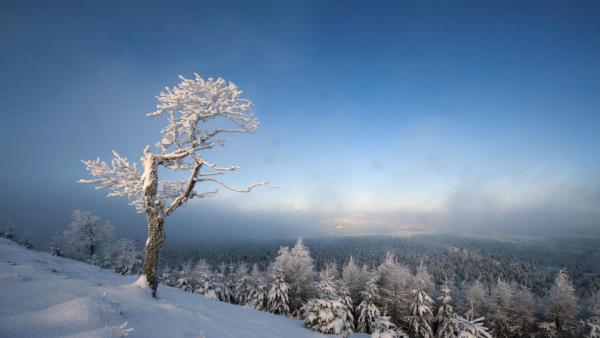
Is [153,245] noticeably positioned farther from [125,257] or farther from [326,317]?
[125,257]

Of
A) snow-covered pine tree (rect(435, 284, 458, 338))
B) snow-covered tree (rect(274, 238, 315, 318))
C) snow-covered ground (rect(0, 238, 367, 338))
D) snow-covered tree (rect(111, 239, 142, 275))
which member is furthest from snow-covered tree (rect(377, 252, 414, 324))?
snow-covered tree (rect(111, 239, 142, 275))

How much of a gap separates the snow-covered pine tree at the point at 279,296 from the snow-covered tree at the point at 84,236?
2712 centimetres

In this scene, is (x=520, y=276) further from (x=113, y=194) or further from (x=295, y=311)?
(x=113, y=194)

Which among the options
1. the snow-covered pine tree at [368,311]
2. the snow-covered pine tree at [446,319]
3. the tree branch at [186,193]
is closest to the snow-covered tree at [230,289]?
the snow-covered pine tree at [368,311]

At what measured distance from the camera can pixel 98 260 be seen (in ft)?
130

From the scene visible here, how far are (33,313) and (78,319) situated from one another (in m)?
0.59

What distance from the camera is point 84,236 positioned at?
39.9 m

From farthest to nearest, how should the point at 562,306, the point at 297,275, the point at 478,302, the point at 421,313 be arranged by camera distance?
the point at 478,302 < the point at 562,306 < the point at 297,275 < the point at 421,313

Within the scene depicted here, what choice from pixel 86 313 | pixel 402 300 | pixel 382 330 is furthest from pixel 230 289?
pixel 86 313

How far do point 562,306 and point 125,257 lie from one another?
212 ft

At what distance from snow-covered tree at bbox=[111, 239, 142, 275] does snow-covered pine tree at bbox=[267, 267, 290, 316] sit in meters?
26.0

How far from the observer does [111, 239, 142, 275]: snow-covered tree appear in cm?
4331

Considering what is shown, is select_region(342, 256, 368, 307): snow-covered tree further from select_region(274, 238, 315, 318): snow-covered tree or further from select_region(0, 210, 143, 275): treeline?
select_region(0, 210, 143, 275): treeline

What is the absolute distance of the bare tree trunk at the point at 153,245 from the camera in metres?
8.03
